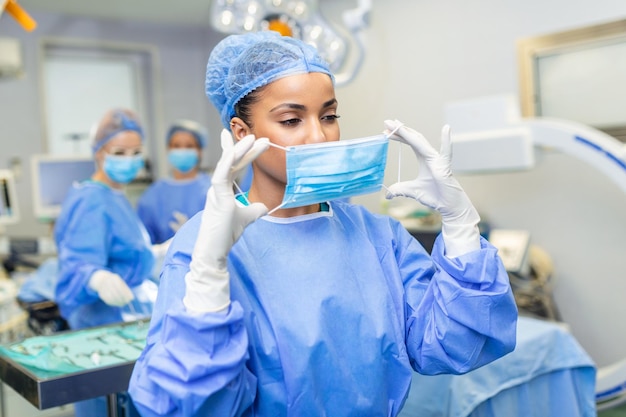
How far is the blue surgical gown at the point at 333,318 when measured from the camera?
102 centimetres

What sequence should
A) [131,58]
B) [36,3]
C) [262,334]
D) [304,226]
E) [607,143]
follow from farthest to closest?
1. [131,58]
2. [36,3]
3. [607,143]
4. [304,226]
5. [262,334]

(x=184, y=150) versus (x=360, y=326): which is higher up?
(x=184, y=150)

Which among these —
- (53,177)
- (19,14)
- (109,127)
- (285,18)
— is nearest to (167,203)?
(53,177)

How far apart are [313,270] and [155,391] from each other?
34 centimetres

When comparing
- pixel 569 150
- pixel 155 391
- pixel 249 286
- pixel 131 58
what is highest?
pixel 131 58

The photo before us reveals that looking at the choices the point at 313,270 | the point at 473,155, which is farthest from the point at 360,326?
the point at 473,155

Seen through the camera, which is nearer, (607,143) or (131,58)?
(607,143)

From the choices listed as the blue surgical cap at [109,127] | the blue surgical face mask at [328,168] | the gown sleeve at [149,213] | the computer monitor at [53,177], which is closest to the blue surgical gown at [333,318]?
the blue surgical face mask at [328,168]

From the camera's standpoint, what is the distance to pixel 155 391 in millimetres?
948

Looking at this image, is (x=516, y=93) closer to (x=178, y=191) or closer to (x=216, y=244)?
(x=178, y=191)

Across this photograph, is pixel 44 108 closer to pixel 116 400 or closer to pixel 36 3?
pixel 36 3

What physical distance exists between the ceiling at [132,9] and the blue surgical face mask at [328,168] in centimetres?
454

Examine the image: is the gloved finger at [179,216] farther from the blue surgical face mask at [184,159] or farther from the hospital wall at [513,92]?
the hospital wall at [513,92]

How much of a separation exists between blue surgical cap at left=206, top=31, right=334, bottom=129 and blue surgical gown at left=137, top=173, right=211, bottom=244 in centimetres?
235
